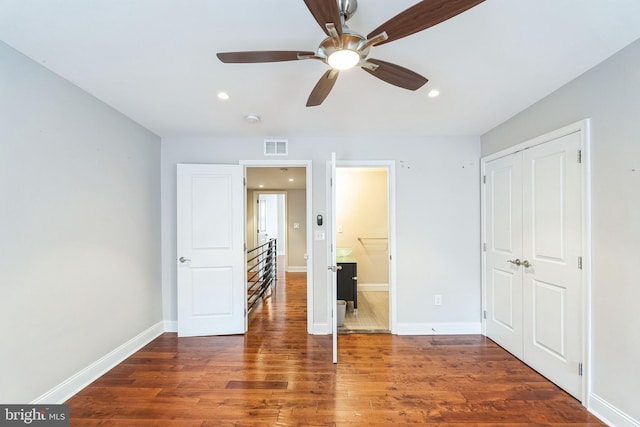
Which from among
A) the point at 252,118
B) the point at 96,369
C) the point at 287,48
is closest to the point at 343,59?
the point at 287,48

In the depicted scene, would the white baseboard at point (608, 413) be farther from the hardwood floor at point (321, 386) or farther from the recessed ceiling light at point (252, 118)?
the recessed ceiling light at point (252, 118)

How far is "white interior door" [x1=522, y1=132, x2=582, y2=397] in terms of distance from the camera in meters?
2.04

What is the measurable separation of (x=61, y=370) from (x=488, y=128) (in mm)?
4631

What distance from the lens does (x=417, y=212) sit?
3.28 m

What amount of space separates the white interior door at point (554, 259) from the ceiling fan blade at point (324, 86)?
6.47 ft

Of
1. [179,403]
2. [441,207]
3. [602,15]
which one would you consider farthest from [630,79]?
[179,403]

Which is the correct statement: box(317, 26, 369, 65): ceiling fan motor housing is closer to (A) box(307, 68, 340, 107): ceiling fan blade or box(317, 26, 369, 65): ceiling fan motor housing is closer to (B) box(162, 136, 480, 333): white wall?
(A) box(307, 68, 340, 107): ceiling fan blade

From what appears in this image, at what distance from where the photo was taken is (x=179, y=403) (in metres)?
2.00

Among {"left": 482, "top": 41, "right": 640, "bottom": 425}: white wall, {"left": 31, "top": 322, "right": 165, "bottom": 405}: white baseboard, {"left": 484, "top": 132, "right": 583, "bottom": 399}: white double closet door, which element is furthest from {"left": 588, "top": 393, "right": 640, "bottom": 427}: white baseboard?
{"left": 31, "top": 322, "right": 165, "bottom": 405}: white baseboard

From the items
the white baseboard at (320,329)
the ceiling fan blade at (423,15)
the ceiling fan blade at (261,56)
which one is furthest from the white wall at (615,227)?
the white baseboard at (320,329)

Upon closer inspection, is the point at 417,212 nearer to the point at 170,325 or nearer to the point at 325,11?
the point at 325,11

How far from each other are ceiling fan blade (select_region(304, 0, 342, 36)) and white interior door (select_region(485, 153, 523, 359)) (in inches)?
96.2

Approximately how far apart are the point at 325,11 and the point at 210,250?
9.34ft

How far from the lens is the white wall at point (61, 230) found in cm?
167
